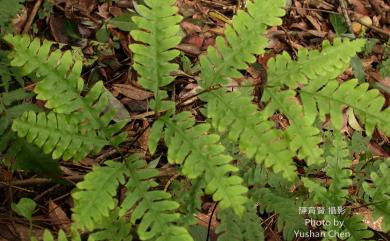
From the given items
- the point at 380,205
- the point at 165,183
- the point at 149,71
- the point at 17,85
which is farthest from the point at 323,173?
the point at 17,85

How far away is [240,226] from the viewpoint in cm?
236

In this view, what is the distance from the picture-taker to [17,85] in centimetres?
274

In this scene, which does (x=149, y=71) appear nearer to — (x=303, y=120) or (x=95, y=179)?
(x=95, y=179)

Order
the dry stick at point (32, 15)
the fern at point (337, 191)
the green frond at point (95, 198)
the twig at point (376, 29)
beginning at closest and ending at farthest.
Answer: the green frond at point (95, 198) < the fern at point (337, 191) < the dry stick at point (32, 15) < the twig at point (376, 29)

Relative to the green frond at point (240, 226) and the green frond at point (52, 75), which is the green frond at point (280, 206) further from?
the green frond at point (52, 75)

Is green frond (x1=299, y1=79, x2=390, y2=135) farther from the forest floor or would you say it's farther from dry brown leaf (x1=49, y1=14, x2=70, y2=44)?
dry brown leaf (x1=49, y1=14, x2=70, y2=44)

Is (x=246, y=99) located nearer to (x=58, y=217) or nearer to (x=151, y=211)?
(x=151, y=211)

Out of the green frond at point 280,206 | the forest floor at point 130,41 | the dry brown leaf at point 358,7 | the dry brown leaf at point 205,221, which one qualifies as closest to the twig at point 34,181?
the forest floor at point 130,41

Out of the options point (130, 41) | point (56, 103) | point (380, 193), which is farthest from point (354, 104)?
point (130, 41)

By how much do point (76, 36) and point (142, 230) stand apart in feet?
6.16

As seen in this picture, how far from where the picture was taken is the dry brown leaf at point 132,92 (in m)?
3.11

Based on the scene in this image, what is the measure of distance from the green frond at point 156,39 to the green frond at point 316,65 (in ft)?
1.39

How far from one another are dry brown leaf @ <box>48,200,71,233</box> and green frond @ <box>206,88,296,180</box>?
1.13 meters

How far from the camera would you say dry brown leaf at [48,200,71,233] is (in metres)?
2.52
